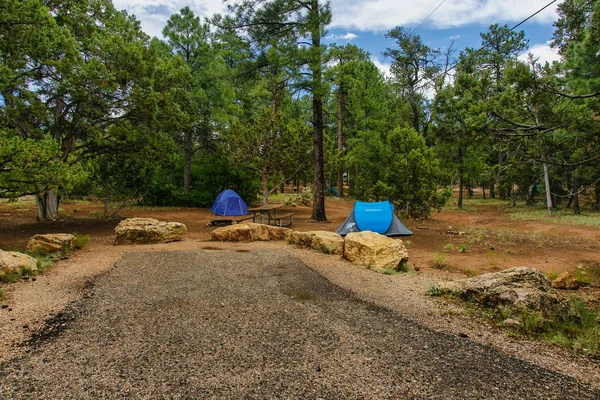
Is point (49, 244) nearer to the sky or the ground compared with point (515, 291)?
nearer to the sky

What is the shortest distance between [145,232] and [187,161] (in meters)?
13.5

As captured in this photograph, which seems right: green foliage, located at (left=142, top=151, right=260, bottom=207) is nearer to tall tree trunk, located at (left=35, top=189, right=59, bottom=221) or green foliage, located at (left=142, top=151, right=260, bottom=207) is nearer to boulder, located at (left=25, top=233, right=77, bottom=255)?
tall tree trunk, located at (left=35, top=189, right=59, bottom=221)

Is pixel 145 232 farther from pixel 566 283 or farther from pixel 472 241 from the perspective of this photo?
pixel 472 241

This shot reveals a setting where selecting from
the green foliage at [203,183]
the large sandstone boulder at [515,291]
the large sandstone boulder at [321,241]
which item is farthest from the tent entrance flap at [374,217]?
the green foliage at [203,183]

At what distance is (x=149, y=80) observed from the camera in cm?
1255

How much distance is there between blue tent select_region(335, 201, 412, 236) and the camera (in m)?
12.5

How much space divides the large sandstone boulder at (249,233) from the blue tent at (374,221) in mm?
2532

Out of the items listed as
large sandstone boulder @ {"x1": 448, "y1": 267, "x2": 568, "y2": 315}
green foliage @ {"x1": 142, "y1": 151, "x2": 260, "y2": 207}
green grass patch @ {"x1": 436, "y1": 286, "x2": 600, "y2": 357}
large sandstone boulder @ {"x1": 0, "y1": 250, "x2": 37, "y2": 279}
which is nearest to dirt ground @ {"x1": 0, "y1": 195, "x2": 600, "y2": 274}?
large sandstone boulder @ {"x1": 448, "y1": 267, "x2": 568, "y2": 315}

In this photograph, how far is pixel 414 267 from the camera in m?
7.62

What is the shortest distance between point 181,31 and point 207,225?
1598 cm

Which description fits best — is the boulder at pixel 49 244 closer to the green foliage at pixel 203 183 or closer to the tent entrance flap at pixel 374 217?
the tent entrance flap at pixel 374 217

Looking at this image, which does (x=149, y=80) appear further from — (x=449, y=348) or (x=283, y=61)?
(x=449, y=348)

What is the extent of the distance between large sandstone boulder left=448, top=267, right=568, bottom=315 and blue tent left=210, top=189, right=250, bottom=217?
52.0ft

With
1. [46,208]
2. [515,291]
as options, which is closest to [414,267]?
[515,291]
